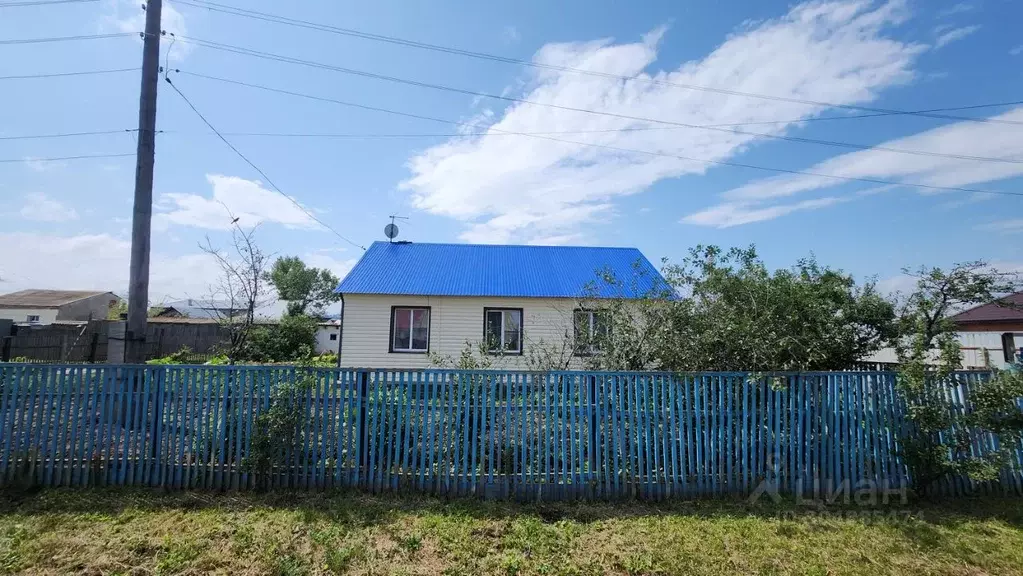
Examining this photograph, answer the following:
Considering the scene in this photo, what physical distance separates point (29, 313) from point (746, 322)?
48.0m

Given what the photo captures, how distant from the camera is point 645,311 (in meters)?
6.15

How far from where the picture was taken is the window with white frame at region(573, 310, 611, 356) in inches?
255

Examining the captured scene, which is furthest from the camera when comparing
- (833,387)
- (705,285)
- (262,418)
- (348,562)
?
(705,285)

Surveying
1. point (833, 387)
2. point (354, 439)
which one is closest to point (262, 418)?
point (354, 439)

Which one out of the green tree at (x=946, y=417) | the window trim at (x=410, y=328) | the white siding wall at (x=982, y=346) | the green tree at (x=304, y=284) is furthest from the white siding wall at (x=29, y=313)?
the white siding wall at (x=982, y=346)

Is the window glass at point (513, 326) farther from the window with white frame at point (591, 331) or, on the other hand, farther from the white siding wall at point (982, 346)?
the white siding wall at point (982, 346)

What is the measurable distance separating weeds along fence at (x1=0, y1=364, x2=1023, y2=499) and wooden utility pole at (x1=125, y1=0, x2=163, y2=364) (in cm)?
149

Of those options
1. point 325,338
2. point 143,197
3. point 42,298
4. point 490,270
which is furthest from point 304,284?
point 143,197

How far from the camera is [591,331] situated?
21.6 feet

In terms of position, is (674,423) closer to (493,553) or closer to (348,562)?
(493,553)

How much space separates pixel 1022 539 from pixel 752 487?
2237 millimetres

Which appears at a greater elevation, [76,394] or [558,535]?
[76,394]

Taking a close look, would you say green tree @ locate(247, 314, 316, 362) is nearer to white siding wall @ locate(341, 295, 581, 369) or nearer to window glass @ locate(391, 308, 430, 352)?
white siding wall @ locate(341, 295, 581, 369)

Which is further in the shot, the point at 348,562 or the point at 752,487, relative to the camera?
the point at 752,487
